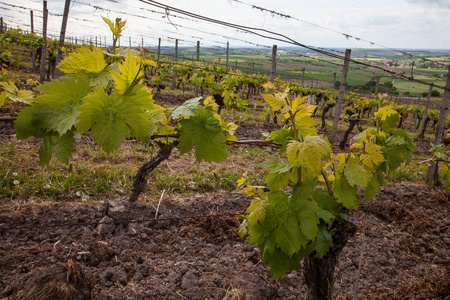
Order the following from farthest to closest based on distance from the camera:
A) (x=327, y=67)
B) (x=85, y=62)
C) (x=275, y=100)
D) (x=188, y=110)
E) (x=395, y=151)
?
(x=327, y=67)
(x=395, y=151)
(x=188, y=110)
(x=275, y=100)
(x=85, y=62)

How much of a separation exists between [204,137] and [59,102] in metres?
0.63

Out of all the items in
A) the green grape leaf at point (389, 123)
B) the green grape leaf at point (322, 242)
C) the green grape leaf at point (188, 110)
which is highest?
the green grape leaf at point (188, 110)

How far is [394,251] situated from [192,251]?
7.44 feet

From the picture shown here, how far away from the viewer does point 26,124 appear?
1.15 metres

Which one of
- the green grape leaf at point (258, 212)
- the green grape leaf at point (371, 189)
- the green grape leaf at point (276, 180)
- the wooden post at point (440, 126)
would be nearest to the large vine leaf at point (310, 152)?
the green grape leaf at point (276, 180)

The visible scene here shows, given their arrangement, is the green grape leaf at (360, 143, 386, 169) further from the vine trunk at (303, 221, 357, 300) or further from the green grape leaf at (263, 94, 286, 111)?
the green grape leaf at (263, 94, 286, 111)

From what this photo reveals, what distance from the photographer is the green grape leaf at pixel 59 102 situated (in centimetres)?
111

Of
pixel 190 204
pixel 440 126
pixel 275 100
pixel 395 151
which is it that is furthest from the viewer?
pixel 440 126

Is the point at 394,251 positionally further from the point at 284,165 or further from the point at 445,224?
the point at 284,165

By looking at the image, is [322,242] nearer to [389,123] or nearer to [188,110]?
[389,123]

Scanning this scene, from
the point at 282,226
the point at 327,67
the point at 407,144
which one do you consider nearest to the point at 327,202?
the point at 282,226

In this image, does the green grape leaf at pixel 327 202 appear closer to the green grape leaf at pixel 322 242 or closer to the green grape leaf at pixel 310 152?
the green grape leaf at pixel 322 242

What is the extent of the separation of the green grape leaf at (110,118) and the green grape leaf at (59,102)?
0.08 metres

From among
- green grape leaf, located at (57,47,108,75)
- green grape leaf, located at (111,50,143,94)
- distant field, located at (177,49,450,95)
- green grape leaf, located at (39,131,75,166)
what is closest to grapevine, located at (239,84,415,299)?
green grape leaf, located at (111,50,143,94)
